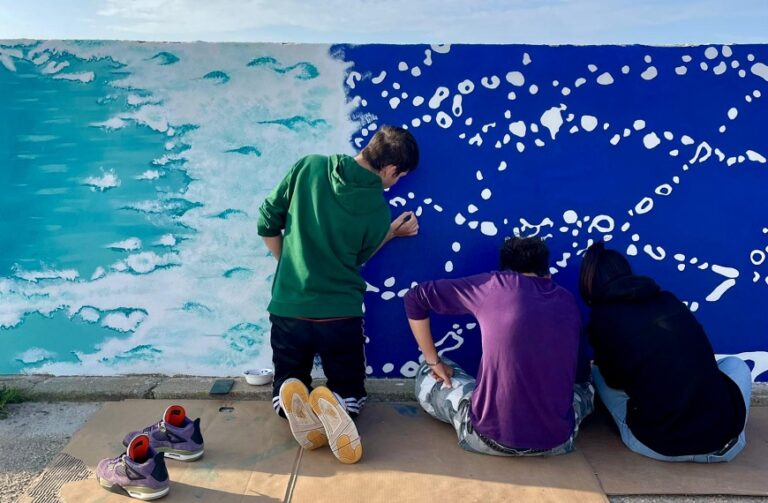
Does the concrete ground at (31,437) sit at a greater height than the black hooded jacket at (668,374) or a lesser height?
lesser

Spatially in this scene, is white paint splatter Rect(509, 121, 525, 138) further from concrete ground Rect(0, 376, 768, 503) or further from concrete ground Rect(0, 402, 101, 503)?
concrete ground Rect(0, 402, 101, 503)

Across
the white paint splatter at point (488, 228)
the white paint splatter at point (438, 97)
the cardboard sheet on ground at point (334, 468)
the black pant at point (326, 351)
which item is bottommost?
the cardboard sheet on ground at point (334, 468)

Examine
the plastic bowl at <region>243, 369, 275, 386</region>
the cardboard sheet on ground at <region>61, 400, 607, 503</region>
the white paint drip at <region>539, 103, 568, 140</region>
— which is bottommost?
the cardboard sheet on ground at <region>61, 400, 607, 503</region>

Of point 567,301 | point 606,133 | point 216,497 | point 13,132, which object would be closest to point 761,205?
point 606,133

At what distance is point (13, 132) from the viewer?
3389mm

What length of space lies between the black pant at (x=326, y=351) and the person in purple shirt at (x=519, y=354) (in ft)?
1.30

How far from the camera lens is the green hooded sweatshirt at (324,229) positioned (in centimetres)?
286

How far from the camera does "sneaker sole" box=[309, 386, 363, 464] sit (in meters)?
2.69

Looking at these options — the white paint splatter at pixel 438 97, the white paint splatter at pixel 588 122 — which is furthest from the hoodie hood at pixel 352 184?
the white paint splatter at pixel 588 122

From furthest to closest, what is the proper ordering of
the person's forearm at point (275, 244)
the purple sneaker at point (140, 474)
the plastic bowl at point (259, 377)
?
the plastic bowl at point (259, 377) → the person's forearm at point (275, 244) → the purple sneaker at point (140, 474)

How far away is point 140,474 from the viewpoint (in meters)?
2.45

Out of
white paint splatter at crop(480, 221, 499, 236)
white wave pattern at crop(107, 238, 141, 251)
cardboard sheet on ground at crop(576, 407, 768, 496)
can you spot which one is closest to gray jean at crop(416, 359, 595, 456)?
cardboard sheet on ground at crop(576, 407, 768, 496)

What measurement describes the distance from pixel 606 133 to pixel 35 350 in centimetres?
345

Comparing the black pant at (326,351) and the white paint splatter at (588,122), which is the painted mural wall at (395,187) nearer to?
the white paint splatter at (588,122)
